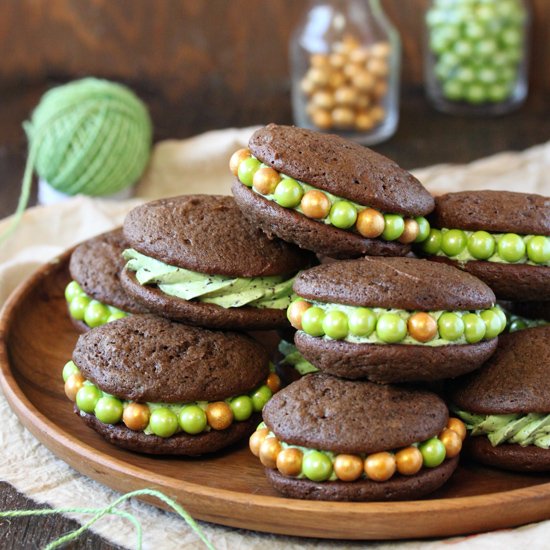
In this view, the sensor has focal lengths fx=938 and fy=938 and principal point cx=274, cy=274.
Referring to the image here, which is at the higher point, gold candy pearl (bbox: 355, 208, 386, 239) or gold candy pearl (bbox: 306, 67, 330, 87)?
gold candy pearl (bbox: 355, 208, 386, 239)

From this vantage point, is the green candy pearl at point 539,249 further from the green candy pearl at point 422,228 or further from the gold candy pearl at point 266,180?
the gold candy pearl at point 266,180

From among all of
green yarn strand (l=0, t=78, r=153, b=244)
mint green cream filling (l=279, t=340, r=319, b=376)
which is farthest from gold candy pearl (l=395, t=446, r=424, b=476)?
green yarn strand (l=0, t=78, r=153, b=244)

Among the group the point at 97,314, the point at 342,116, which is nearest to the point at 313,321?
the point at 97,314

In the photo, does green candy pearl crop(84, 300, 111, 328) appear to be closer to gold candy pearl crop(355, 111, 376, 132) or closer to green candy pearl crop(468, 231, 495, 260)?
green candy pearl crop(468, 231, 495, 260)

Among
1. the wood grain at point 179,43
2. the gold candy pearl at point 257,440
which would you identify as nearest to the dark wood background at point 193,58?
the wood grain at point 179,43

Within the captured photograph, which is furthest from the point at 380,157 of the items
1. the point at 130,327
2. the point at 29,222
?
the point at 29,222
